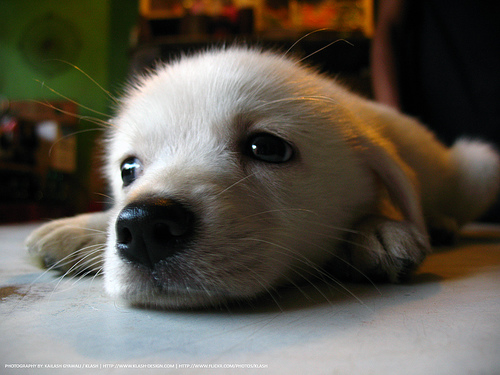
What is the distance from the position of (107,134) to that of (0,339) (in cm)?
136

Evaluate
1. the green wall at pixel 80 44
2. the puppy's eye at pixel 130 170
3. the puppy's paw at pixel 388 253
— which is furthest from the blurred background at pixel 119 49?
the puppy's paw at pixel 388 253

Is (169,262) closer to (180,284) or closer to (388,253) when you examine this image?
(180,284)

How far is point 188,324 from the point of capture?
958 millimetres

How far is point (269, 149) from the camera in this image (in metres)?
1.35

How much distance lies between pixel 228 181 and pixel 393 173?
741 millimetres

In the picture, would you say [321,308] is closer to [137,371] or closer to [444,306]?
[444,306]

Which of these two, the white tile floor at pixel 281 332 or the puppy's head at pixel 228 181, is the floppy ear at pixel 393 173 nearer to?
the puppy's head at pixel 228 181

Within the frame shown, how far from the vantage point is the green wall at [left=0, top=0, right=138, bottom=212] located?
933 centimetres

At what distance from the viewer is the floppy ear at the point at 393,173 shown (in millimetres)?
1532

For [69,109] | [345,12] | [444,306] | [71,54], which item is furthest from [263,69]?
[71,54]

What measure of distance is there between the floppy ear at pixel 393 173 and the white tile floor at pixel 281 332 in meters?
0.31

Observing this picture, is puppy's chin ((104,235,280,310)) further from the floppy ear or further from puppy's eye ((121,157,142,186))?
the floppy ear

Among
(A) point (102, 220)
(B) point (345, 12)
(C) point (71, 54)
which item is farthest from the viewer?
(C) point (71, 54)

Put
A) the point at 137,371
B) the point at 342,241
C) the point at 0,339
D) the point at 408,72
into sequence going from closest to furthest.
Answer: the point at 137,371, the point at 0,339, the point at 342,241, the point at 408,72
